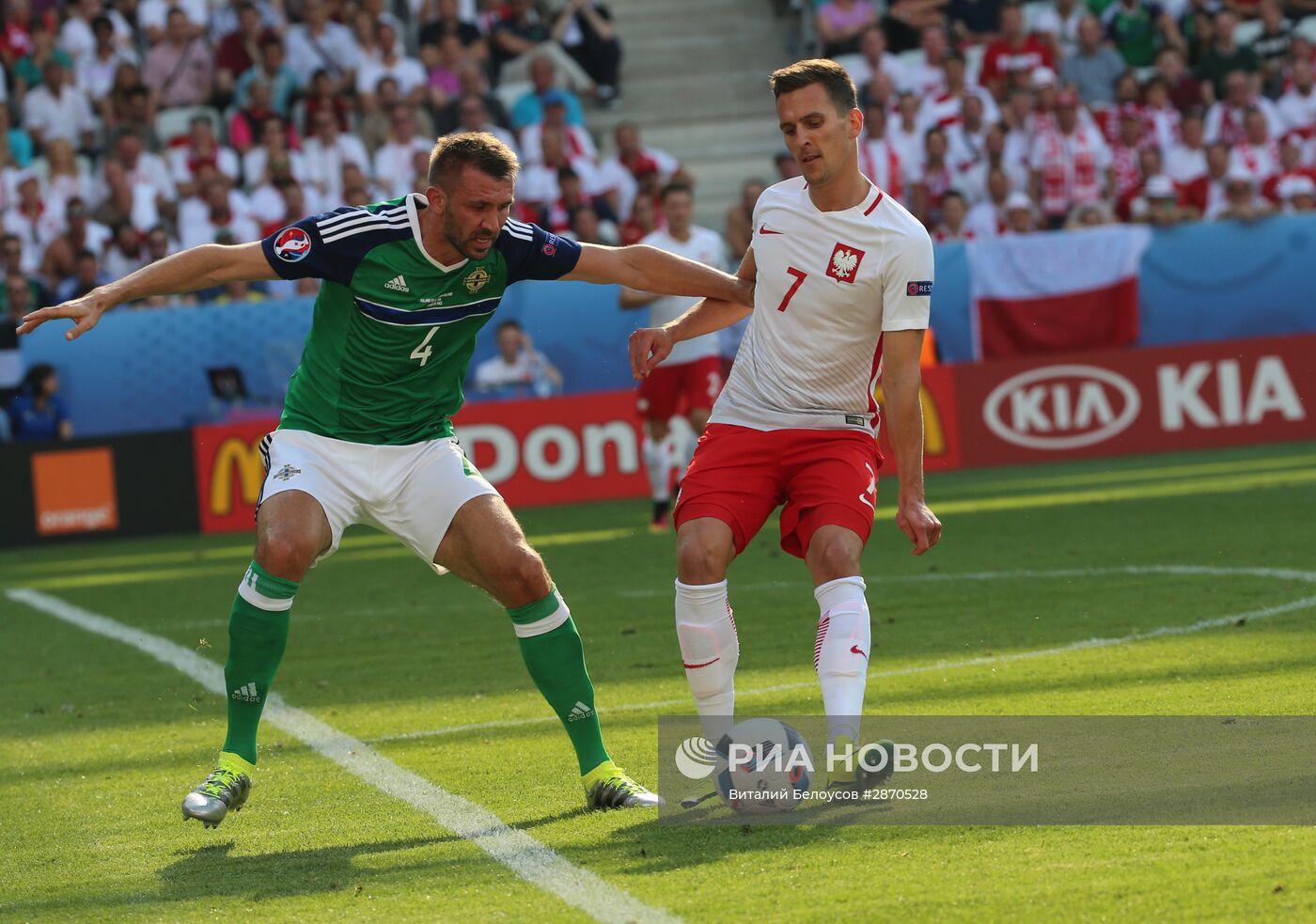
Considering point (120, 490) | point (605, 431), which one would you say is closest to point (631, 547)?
point (605, 431)

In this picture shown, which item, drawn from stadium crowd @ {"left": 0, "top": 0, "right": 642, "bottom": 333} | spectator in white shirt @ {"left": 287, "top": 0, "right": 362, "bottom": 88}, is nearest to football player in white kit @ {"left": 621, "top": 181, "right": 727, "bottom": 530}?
stadium crowd @ {"left": 0, "top": 0, "right": 642, "bottom": 333}

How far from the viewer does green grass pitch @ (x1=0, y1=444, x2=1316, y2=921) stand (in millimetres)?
4273

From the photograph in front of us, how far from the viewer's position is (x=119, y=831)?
540 centimetres

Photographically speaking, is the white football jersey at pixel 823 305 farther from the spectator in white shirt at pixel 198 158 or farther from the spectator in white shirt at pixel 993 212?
the spectator in white shirt at pixel 198 158

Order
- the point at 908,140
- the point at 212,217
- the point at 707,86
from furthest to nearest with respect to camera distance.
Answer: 1. the point at 707,86
2. the point at 908,140
3. the point at 212,217

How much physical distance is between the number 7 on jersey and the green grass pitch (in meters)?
1.55

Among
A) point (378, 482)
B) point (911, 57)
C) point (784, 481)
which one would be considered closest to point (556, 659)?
point (378, 482)

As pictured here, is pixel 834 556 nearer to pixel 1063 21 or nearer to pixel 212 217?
pixel 212 217

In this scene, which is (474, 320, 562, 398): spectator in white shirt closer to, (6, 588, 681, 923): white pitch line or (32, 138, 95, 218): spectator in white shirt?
(32, 138, 95, 218): spectator in white shirt

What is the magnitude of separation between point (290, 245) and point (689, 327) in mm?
1263

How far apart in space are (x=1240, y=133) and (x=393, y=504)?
15167 mm

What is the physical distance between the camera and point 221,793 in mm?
5301

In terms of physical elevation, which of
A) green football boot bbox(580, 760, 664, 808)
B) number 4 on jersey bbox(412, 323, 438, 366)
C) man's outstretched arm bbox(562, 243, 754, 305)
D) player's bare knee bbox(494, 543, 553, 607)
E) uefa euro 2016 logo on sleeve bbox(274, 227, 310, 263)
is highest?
uefa euro 2016 logo on sleeve bbox(274, 227, 310, 263)

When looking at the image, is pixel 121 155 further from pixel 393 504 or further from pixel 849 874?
pixel 849 874
